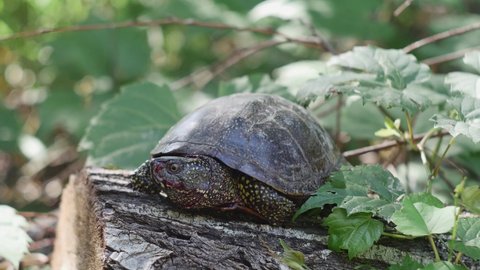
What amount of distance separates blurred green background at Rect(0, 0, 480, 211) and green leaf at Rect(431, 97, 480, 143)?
6.84 ft

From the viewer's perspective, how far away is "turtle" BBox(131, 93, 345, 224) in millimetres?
2361

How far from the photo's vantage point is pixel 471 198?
2.41 metres

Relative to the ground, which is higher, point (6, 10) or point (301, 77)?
point (6, 10)

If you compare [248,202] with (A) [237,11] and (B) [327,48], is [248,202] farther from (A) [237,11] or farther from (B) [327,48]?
(A) [237,11]

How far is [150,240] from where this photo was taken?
2.28m

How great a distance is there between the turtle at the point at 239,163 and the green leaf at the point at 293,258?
0.18 metres

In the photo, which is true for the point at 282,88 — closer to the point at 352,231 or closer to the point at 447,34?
the point at 447,34

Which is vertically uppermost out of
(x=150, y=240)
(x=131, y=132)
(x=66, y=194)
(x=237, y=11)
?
(x=237, y=11)

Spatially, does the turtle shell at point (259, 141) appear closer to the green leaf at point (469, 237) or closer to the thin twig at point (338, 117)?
the green leaf at point (469, 237)

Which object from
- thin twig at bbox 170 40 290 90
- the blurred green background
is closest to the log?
thin twig at bbox 170 40 290 90

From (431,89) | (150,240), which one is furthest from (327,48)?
(150,240)

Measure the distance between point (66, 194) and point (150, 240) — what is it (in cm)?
96

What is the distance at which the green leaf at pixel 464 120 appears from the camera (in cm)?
229

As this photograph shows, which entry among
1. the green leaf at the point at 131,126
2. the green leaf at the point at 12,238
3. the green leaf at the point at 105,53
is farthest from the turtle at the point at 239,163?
the green leaf at the point at 105,53
